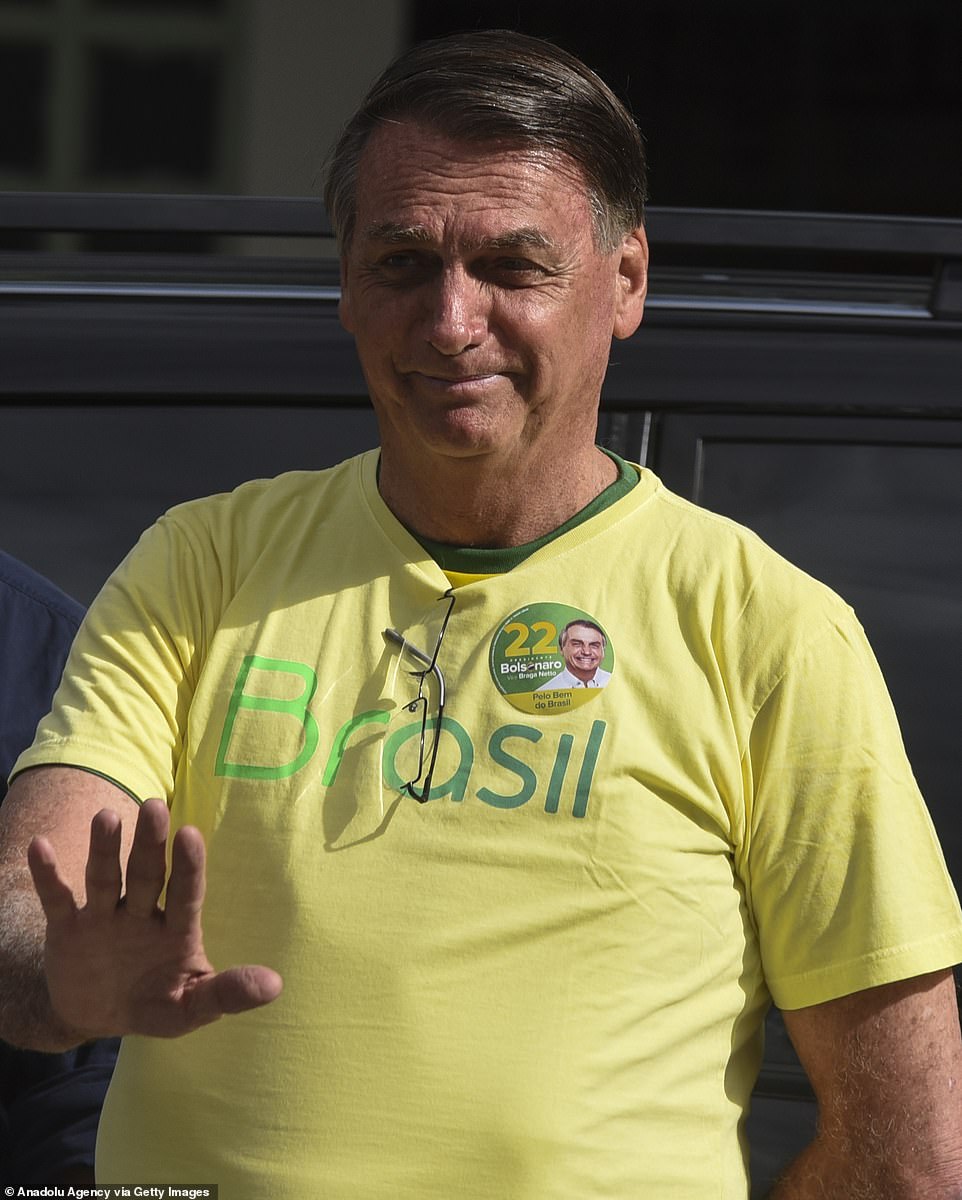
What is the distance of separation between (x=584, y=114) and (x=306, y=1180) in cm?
117

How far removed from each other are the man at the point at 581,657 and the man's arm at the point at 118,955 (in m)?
0.47

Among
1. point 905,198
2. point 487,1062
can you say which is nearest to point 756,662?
point 487,1062

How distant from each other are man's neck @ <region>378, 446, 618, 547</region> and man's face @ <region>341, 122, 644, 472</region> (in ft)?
0.07

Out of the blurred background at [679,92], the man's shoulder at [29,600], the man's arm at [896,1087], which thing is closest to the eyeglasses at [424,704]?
the man's arm at [896,1087]

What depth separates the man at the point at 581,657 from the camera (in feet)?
6.10

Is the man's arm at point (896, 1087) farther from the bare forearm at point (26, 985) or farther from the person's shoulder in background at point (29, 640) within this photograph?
the person's shoulder in background at point (29, 640)

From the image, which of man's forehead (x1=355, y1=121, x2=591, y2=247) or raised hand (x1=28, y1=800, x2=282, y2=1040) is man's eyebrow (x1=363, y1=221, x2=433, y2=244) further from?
raised hand (x1=28, y1=800, x2=282, y2=1040)

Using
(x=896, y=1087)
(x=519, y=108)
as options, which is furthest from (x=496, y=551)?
(x=896, y=1087)

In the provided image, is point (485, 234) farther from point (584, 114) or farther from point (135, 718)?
point (135, 718)

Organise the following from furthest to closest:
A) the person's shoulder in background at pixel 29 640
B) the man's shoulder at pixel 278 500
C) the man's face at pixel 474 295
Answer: the person's shoulder in background at pixel 29 640 < the man's shoulder at pixel 278 500 < the man's face at pixel 474 295

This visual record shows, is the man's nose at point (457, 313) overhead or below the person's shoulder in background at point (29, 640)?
overhead

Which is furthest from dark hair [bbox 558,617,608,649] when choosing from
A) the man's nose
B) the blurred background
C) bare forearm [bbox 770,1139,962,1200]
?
the blurred background

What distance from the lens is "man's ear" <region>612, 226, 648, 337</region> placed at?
82.7 inches

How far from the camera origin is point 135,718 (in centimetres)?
188
